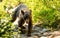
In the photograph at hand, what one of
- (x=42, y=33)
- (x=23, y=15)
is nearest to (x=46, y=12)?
(x=42, y=33)

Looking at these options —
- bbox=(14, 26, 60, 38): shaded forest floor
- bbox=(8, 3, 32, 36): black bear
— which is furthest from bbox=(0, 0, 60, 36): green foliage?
bbox=(8, 3, 32, 36): black bear

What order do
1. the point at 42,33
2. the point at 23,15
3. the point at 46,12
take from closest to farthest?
1. the point at 23,15
2. the point at 42,33
3. the point at 46,12

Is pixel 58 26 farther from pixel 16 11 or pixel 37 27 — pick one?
pixel 16 11

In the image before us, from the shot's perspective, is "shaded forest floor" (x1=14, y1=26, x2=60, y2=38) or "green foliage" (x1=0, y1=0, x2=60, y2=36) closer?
"shaded forest floor" (x1=14, y1=26, x2=60, y2=38)

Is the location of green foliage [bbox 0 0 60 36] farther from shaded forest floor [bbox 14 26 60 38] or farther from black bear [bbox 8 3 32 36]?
black bear [bbox 8 3 32 36]

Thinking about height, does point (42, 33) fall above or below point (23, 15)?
below

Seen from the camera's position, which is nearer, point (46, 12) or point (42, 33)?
point (42, 33)

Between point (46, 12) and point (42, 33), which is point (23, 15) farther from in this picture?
point (46, 12)

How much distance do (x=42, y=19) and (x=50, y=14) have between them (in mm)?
355

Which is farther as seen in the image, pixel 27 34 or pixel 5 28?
pixel 27 34

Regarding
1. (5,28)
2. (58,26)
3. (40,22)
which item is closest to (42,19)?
(40,22)

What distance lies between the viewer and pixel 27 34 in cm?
689

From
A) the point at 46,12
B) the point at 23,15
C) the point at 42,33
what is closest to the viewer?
the point at 23,15

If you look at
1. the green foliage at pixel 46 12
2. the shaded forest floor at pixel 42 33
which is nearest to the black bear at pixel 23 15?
the shaded forest floor at pixel 42 33
